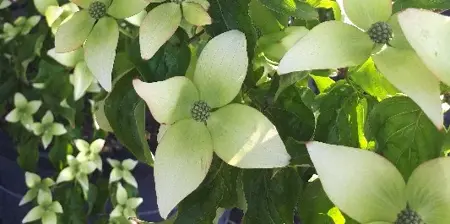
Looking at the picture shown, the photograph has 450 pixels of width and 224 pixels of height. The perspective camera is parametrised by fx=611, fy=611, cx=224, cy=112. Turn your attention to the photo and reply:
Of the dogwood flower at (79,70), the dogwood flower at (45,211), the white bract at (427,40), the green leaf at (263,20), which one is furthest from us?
the dogwood flower at (45,211)

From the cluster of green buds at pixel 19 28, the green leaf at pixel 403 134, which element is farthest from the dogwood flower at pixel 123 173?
the green leaf at pixel 403 134

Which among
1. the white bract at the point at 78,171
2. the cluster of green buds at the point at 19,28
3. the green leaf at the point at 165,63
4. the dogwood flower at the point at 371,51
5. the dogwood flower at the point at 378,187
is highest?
the dogwood flower at the point at 371,51

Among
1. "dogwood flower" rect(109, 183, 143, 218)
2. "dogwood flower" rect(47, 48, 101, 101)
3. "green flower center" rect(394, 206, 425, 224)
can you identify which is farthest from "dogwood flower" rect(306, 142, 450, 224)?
"dogwood flower" rect(109, 183, 143, 218)

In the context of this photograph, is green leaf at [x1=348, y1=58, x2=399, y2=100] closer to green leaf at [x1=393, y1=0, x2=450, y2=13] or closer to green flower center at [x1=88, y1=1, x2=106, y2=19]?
green leaf at [x1=393, y1=0, x2=450, y2=13]

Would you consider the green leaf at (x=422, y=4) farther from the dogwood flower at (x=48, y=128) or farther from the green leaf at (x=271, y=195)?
the dogwood flower at (x=48, y=128)

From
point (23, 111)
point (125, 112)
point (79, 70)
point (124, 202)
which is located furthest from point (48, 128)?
point (125, 112)

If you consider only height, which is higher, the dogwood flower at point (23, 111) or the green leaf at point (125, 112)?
the green leaf at point (125, 112)
